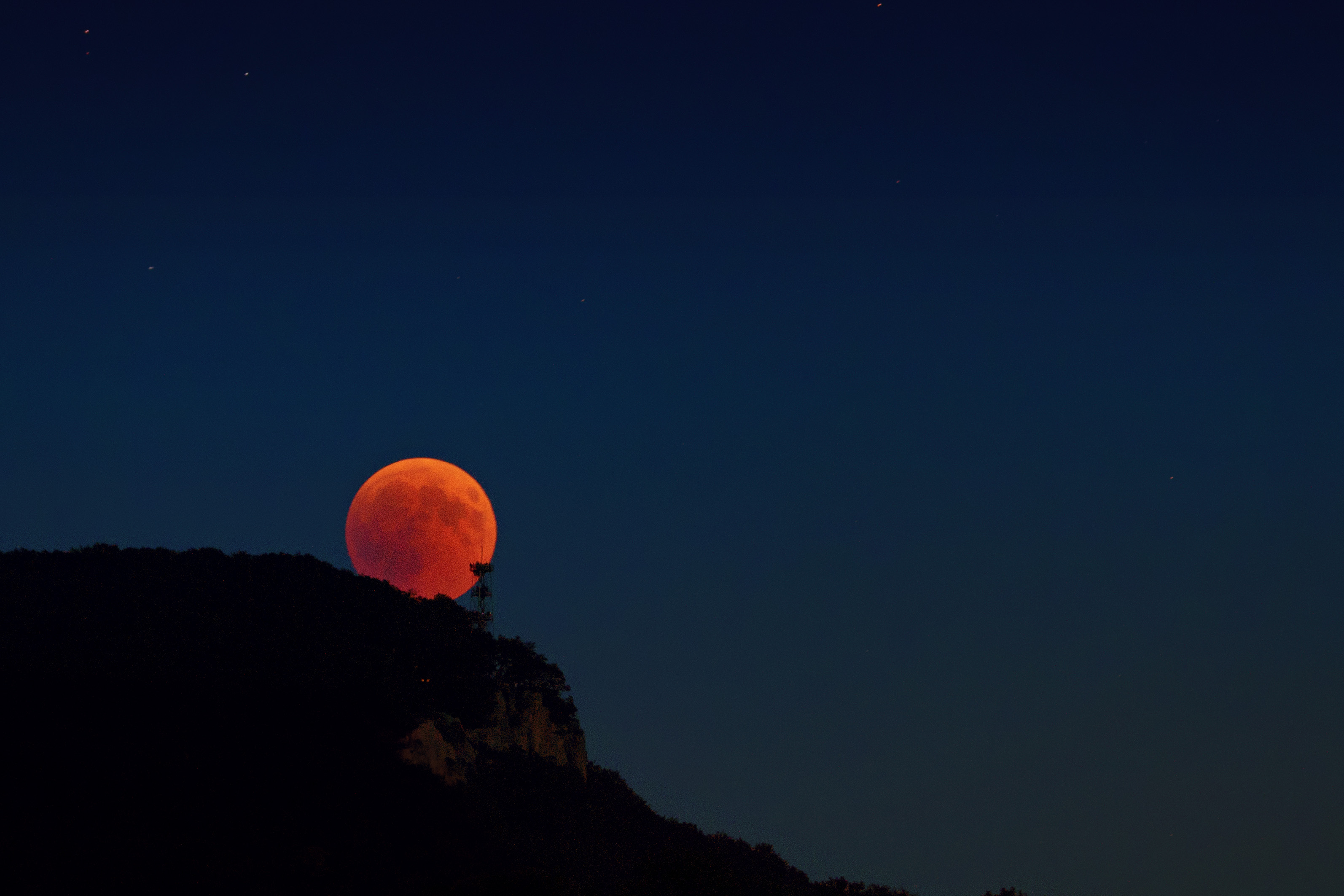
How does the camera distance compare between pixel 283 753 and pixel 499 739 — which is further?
pixel 499 739

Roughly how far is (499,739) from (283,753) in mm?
11976

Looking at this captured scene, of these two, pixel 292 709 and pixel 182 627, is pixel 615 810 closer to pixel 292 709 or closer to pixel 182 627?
pixel 292 709

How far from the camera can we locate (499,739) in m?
53.5

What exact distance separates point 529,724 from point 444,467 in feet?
53.6

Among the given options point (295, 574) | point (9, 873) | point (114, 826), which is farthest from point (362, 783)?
point (295, 574)

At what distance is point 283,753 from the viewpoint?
4456cm

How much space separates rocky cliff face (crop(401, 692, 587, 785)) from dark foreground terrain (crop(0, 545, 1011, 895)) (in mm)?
393

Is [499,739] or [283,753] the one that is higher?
[499,739]

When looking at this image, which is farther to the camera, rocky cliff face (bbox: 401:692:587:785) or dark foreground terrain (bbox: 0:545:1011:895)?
rocky cliff face (bbox: 401:692:587:785)

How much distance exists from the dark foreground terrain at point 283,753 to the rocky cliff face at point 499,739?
1.29ft

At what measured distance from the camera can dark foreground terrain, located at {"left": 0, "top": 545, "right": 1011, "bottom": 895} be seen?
124 ft

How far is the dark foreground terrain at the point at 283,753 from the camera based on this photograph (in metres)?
37.9

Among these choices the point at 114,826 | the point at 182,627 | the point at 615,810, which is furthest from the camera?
the point at 615,810

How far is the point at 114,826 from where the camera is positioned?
124ft
